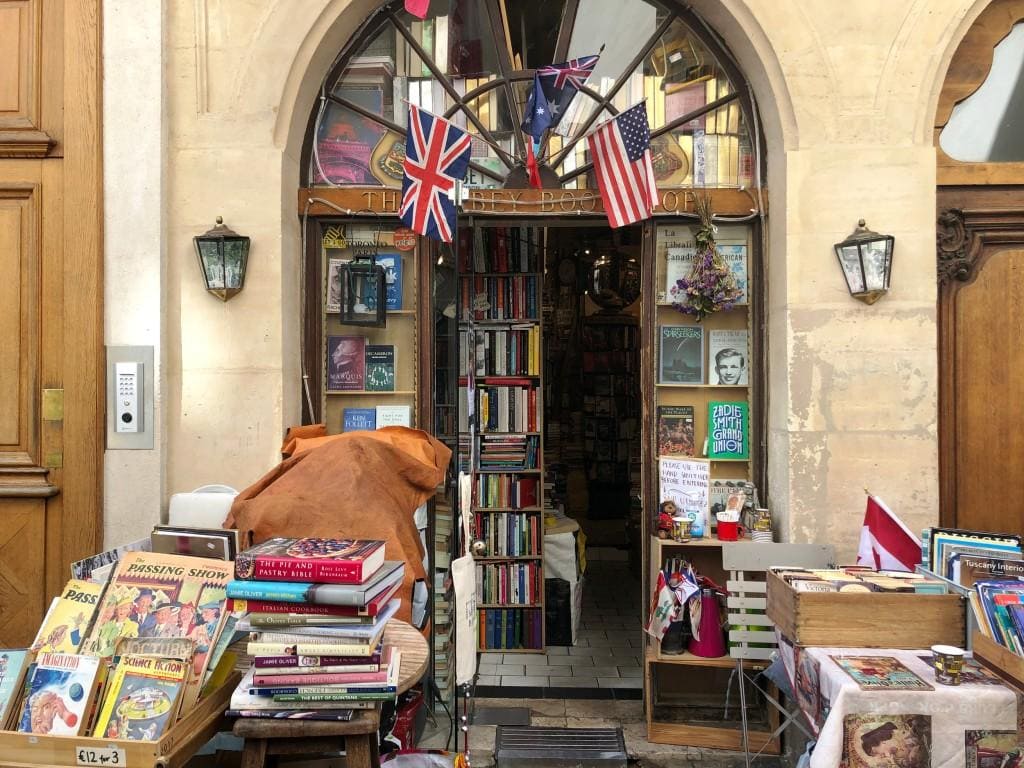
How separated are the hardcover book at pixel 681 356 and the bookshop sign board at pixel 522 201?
771 millimetres

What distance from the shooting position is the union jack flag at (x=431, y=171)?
4039 millimetres

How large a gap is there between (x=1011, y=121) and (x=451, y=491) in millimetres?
4223

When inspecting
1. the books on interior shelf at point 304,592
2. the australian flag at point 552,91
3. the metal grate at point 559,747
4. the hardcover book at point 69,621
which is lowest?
the metal grate at point 559,747

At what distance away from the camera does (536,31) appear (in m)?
4.80

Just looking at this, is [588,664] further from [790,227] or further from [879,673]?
[790,227]

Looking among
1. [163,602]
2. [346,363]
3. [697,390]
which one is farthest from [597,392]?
[163,602]

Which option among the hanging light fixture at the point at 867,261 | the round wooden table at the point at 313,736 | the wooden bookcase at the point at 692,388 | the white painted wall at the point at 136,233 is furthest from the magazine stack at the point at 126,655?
the hanging light fixture at the point at 867,261

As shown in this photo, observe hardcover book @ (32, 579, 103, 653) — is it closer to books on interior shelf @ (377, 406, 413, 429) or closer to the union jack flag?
books on interior shelf @ (377, 406, 413, 429)

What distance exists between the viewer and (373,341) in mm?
4711

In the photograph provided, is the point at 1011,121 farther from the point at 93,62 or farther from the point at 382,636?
the point at 93,62

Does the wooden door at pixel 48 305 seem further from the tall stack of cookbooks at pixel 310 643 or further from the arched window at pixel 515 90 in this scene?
the tall stack of cookbooks at pixel 310 643

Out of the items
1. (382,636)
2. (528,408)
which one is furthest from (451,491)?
(382,636)

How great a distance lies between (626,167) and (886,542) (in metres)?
2.55

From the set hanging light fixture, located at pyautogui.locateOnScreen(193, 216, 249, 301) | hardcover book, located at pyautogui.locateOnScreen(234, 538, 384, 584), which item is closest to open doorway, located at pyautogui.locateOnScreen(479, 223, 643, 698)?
hanging light fixture, located at pyautogui.locateOnScreen(193, 216, 249, 301)
